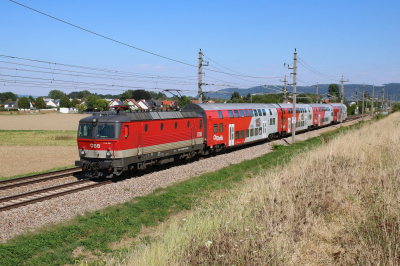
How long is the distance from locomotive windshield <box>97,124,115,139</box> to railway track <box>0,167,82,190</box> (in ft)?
11.5

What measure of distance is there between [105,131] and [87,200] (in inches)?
159

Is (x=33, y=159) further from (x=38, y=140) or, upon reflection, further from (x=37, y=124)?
(x=37, y=124)

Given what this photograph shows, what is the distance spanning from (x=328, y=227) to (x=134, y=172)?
1290 cm

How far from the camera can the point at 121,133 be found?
15508 millimetres

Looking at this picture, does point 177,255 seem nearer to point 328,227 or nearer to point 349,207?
point 328,227

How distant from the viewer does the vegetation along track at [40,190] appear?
41.2 feet

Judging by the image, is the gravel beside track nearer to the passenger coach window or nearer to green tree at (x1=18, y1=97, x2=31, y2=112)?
the passenger coach window

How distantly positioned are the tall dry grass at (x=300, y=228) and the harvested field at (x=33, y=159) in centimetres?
1643

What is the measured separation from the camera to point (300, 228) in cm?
611

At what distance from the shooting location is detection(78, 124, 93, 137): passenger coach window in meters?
16.1

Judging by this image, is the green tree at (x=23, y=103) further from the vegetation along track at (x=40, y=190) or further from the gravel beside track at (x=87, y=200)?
the gravel beside track at (x=87, y=200)

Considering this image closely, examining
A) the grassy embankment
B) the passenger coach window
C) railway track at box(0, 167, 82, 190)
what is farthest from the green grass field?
the grassy embankment

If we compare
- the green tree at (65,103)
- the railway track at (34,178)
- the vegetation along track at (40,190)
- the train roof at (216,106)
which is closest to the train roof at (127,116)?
the vegetation along track at (40,190)

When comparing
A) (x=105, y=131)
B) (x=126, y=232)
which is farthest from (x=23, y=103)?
(x=126, y=232)
